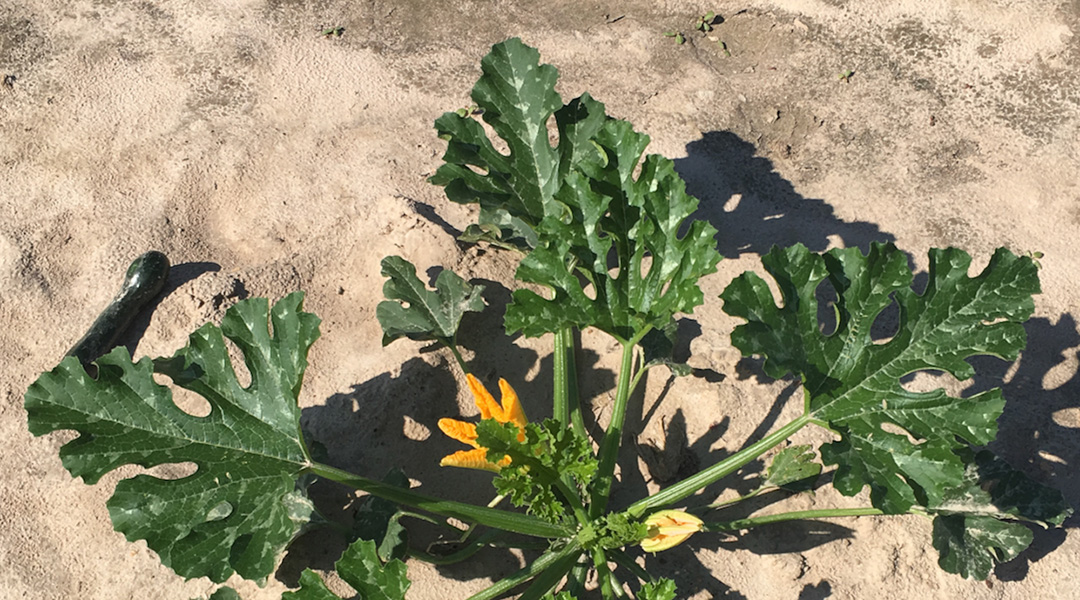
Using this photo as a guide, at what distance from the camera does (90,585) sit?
3.85 metres

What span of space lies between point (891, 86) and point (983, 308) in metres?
2.50

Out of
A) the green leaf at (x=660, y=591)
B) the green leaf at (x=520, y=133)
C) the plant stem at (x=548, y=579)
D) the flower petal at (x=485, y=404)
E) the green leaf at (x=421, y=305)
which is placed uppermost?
the green leaf at (x=520, y=133)

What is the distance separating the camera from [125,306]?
4391 mm

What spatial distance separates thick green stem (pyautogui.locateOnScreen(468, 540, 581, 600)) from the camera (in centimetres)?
349

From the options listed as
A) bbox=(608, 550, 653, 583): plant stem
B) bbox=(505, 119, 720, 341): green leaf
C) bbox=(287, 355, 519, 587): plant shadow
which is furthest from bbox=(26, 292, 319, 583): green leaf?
bbox=(608, 550, 653, 583): plant stem

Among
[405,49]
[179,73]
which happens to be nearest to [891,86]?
[405,49]

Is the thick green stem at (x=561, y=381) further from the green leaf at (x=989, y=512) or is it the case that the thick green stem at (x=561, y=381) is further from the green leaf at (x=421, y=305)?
the green leaf at (x=989, y=512)

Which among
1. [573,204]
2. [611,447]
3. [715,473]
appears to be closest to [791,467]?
[715,473]

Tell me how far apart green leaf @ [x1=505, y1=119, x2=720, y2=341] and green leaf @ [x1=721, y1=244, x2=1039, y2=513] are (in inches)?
9.5

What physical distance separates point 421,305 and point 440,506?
3.28ft

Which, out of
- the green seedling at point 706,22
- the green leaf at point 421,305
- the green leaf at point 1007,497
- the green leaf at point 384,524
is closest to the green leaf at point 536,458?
the green leaf at point 384,524

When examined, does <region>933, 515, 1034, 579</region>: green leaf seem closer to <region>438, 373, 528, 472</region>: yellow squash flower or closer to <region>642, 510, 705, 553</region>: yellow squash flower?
<region>642, 510, 705, 553</region>: yellow squash flower

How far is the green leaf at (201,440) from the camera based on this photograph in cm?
324

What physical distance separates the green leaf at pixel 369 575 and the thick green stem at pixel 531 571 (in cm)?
55
